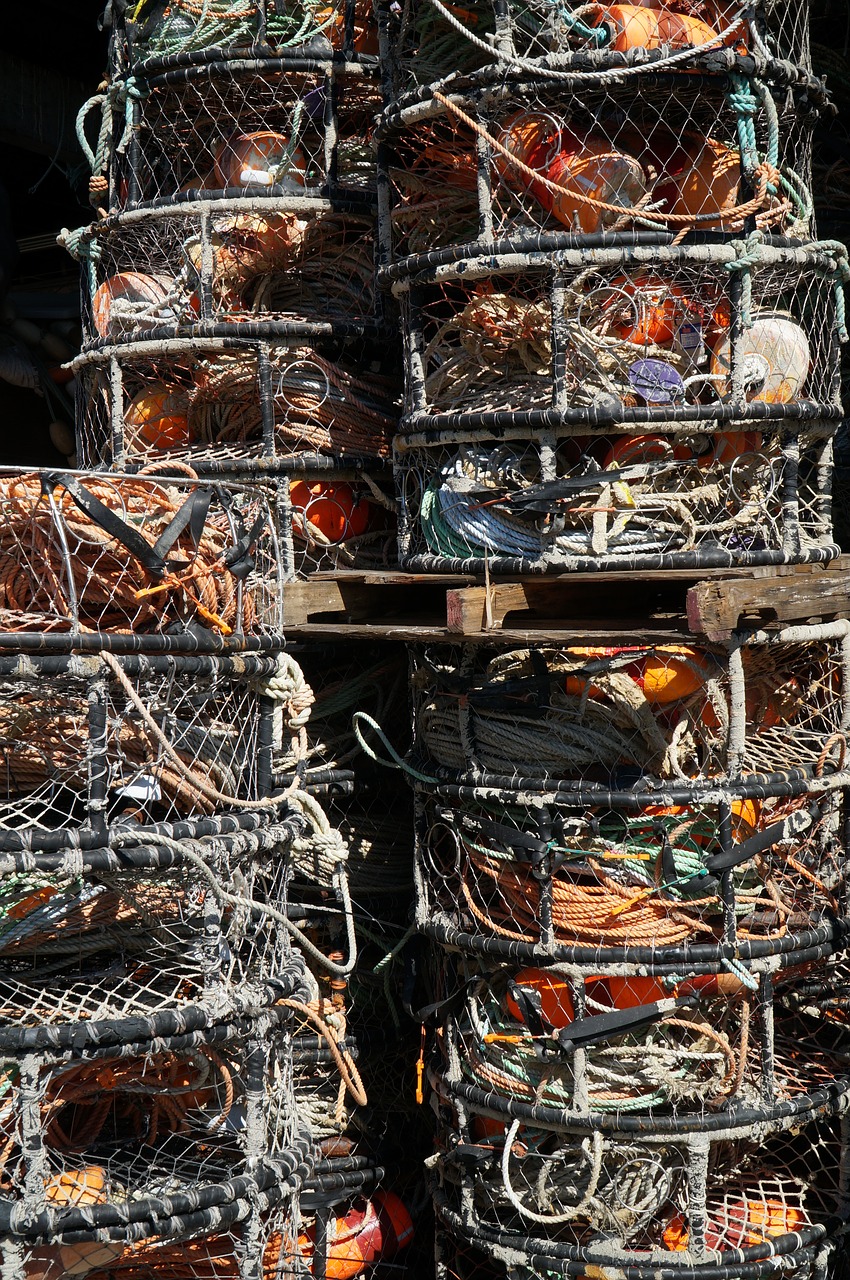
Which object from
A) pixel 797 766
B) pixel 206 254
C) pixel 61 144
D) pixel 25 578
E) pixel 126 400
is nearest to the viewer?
pixel 25 578

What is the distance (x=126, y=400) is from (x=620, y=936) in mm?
2760

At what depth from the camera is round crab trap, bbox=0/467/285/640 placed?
398 cm

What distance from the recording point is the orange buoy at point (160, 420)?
571 cm

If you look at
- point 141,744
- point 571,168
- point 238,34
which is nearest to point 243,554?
point 141,744

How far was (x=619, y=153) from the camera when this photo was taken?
185 inches

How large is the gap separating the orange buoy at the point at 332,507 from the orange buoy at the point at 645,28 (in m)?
1.85

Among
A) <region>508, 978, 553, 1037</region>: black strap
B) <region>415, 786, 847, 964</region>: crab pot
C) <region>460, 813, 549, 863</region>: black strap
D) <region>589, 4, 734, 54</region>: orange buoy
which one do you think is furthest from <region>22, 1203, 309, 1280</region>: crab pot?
<region>589, 4, 734, 54</region>: orange buoy

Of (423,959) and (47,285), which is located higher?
(47,285)

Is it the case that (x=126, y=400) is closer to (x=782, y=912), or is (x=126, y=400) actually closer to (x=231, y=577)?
(x=231, y=577)

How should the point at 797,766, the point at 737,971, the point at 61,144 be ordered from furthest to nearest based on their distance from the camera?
the point at 61,144
the point at 797,766
the point at 737,971

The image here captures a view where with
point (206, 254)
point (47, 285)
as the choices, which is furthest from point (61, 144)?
point (206, 254)

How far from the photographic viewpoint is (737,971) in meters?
4.49

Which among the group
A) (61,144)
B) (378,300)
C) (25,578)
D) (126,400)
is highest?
(61,144)

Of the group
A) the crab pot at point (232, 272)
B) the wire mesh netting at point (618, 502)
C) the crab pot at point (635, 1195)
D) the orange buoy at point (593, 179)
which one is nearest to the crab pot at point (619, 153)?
the orange buoy at point (593, 179)
